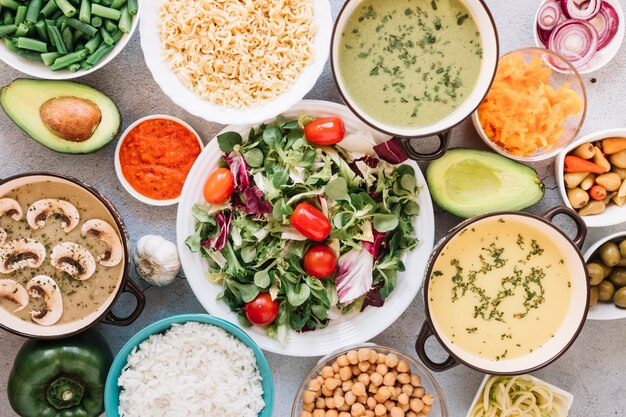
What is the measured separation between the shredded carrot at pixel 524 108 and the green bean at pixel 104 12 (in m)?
1.42

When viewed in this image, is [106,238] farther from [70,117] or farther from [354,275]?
[354,275]

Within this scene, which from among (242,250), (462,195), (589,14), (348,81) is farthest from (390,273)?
(589,14)

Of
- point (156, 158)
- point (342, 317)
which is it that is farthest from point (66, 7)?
point (342, 317)

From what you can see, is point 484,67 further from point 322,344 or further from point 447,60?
point 322,344

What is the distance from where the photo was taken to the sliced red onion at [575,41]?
2.44 metres

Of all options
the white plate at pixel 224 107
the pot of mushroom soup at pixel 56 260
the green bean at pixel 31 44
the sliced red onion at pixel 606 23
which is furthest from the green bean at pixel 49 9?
the sliced red onion at pixel 606 23

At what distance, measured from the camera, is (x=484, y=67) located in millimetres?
2125

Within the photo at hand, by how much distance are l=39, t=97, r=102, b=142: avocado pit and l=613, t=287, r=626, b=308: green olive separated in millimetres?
2152

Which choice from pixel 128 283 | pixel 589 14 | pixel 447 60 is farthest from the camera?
pixel 589 14

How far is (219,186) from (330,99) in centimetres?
61

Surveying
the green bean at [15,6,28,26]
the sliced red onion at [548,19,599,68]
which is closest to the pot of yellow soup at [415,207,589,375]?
the sliced red onion at [548,19,599,68]

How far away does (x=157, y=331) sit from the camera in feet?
7.64

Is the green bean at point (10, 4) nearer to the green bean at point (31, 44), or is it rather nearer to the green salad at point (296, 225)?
the green bean at point (31, 44)

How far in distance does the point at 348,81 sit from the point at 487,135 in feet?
2.05
